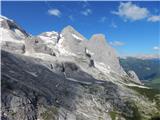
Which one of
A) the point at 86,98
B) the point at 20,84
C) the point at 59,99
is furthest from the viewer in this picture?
the point at 86,98

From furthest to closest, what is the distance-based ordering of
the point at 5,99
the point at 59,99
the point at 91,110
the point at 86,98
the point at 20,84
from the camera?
the point at 86,98 → the point at 91,110 → the point at 59,99 → the point at 20,84 → the point at 5,99

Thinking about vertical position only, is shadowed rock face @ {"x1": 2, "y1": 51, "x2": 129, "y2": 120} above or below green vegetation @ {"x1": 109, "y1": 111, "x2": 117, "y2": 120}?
above

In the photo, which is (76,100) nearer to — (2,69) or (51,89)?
(51,89)

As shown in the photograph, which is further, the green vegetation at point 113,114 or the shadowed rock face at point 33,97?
the green vegetation at point 113,114

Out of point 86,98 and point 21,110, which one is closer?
point 21,110

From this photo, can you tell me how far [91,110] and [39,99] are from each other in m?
38.6

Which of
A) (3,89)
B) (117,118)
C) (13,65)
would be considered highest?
(13,65)

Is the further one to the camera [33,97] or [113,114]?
[113,114]

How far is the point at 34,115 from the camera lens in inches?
5778

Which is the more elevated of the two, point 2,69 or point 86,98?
point 2,69

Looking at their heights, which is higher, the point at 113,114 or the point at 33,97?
the point at 33,97

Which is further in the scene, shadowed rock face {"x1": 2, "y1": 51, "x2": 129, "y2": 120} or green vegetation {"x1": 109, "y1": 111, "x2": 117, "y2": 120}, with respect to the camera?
green vegetation {"x1": 109, "y1": 111, "x2": 117, "y2": 120}

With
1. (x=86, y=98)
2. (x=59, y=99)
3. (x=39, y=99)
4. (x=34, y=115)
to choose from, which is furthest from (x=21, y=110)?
(x=86, y=98)

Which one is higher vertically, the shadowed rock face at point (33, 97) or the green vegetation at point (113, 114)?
the shadowed rock face at point (33, 97)
